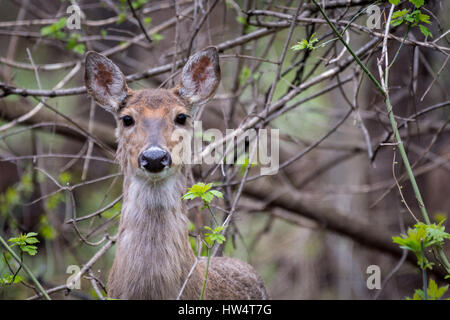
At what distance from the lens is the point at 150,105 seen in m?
4.71

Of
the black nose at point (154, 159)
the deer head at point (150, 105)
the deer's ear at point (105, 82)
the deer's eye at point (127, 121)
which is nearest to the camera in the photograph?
the black nose at point (154, 159)

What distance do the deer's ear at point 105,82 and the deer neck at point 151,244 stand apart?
779 millimetres

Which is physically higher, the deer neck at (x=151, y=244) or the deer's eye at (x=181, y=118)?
the deer's eye at (x=181, y=118)

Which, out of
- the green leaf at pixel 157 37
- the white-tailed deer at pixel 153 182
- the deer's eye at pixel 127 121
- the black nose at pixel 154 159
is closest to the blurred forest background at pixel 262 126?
the green leaf at pixel 157 37

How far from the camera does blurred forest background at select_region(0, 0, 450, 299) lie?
6.05 m

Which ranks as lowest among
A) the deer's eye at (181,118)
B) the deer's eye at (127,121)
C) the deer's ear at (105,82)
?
the deer's eye at (127,121)

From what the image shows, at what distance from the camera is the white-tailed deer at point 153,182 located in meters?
4.25

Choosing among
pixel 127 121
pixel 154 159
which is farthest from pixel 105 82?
pixel 154 159

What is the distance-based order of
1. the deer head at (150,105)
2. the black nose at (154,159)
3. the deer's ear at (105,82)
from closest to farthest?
the black nose at (154,159)
the deer head at (150,105)
the deer's ear at (105,82)

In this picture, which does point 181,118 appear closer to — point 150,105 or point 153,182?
point 150,105

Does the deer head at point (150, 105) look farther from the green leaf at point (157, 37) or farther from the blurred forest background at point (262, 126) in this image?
the green leaf at point (157, 37)

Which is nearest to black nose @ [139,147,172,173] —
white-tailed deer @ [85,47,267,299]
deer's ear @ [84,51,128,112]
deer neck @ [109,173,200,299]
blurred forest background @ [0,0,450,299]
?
white-tailed deer @ [85,47,267,299]

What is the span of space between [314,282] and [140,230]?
6.59 metres

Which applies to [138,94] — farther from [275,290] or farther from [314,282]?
[314,282]
